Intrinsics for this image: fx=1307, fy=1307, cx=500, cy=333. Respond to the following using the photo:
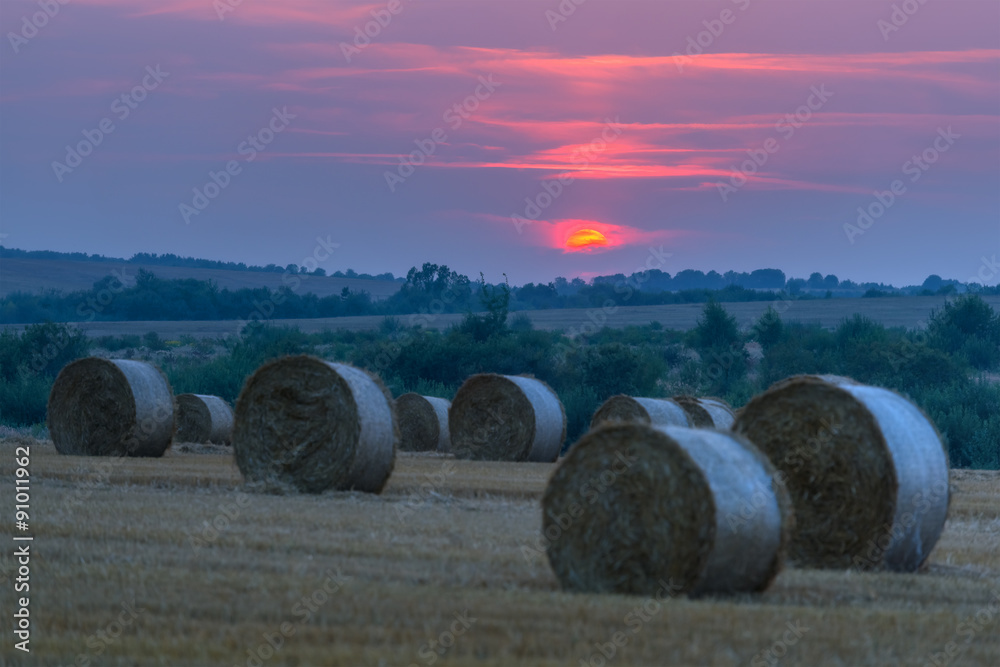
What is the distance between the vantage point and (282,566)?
990 cm

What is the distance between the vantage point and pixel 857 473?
1115 centimetres

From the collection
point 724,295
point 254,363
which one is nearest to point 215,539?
point 254,363

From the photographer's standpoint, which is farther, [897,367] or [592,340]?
[592,340]

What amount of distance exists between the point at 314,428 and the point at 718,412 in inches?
464

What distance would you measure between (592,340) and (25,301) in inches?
1645

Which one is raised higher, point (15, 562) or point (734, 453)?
point (734, 453)

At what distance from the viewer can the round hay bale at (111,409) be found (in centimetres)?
2184

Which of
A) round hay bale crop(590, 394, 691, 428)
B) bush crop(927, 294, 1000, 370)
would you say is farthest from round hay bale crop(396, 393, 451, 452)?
bush crop(927, 294, 1000, 370)

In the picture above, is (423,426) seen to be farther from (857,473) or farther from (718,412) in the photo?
(857,473)

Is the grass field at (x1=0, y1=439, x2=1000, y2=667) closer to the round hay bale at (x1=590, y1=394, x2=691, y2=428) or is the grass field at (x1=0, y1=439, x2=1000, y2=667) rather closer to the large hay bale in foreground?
the large hay bale in foreground

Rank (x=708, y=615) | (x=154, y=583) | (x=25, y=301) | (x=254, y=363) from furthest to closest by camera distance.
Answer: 1. (x=25, y=301)
2. (x=254, y=363)
3. (x=154, y=583)
4. (x=708, y=615)

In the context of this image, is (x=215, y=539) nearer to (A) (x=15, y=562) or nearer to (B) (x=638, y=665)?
(A) (x=15, y=562)

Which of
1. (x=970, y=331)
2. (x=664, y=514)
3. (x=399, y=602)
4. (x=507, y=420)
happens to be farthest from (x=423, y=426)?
(x=970, y=331)

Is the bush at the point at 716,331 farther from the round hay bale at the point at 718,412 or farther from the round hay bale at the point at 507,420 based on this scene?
the round hay bale at the point at 507,420
